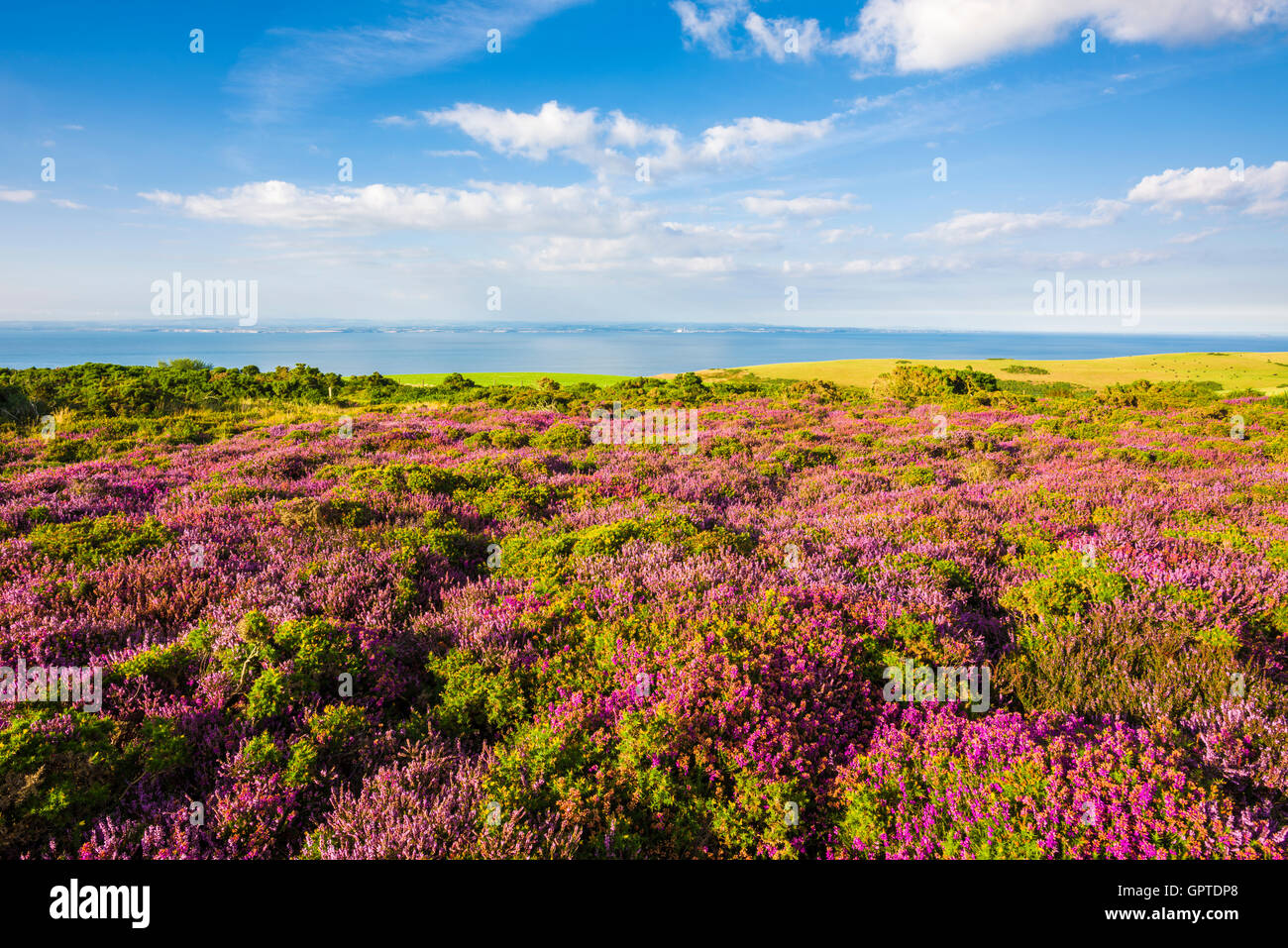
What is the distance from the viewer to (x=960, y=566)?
19.6 feet

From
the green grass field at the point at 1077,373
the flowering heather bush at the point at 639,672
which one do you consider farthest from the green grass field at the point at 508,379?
the flowering heather bush at the point at 639,672

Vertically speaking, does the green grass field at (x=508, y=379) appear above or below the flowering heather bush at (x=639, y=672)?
above

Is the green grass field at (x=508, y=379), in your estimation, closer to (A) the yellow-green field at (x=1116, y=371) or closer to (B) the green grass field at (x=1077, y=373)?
(B) the green grass field at (x=1077, y=373)

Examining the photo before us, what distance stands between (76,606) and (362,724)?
3.82 m

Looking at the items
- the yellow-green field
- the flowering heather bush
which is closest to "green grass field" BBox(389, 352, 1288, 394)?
the yellow-green field

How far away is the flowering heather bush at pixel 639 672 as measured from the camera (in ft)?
9.23

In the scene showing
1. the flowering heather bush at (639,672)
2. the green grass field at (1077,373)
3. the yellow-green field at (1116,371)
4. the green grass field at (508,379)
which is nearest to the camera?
the flowering heather bush at (639,672)

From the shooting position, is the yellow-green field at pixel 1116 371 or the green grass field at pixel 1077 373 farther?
the yellow-green field at pixel 1116 371

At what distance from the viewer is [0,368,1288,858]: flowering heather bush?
281cm

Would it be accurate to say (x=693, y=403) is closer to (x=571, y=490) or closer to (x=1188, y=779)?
(x=571, y=490)

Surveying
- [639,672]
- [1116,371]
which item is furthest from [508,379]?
[1116,371]

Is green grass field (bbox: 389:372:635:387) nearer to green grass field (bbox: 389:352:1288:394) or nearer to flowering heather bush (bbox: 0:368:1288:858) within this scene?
green grass field (bbox: 389:352:1288:394)

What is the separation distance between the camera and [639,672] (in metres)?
3.98

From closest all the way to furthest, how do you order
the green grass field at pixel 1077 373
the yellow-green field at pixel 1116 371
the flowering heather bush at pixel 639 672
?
the flowering heather bush at pixel 639 672 < the green grass field at pixel 1077 373 < the yellow-green field at pixel 1116 371
